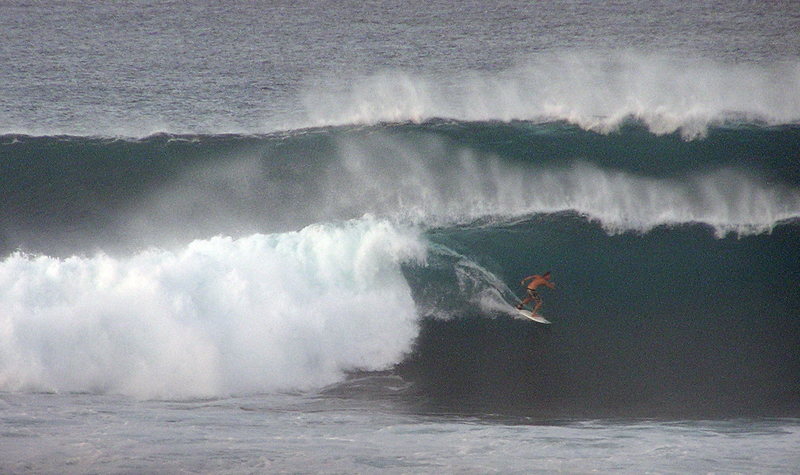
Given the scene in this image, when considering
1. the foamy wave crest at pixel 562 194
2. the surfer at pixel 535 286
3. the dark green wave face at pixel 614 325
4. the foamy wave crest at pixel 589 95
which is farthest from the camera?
the foamy wave crest at pixel 589 95

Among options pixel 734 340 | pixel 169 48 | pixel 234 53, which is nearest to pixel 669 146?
pixel 734 340

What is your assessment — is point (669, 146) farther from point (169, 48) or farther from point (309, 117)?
point (169, 48)

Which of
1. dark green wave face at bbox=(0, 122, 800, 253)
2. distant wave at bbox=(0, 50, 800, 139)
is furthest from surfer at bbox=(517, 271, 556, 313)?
distant wave at bbox=(0, 50, 800, 139)

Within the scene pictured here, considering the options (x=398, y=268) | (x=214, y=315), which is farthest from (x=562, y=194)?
(x=214, y=315)

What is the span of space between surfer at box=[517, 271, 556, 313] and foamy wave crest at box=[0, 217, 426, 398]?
169 cm

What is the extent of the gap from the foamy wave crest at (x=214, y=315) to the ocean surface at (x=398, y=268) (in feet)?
0.12

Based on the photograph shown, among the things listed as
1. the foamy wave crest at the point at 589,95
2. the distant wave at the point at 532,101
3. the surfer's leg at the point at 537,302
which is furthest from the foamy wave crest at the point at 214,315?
the foamy wave crest at the point at 589,95

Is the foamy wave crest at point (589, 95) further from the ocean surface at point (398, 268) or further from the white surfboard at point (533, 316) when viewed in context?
the white surfboard at point (533, 316)

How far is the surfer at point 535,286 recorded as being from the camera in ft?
44.0

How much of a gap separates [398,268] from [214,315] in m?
2.91

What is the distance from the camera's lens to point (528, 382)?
12227mm

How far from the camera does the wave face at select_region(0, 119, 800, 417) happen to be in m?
12.3

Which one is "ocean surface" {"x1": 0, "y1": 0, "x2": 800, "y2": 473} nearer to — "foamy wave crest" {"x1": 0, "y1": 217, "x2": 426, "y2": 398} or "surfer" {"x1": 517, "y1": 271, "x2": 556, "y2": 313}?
"foamy wave crest" {"x1": 0, "y1": 217, "x2": 426, "y2": 398}

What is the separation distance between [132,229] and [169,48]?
10.6 metres
